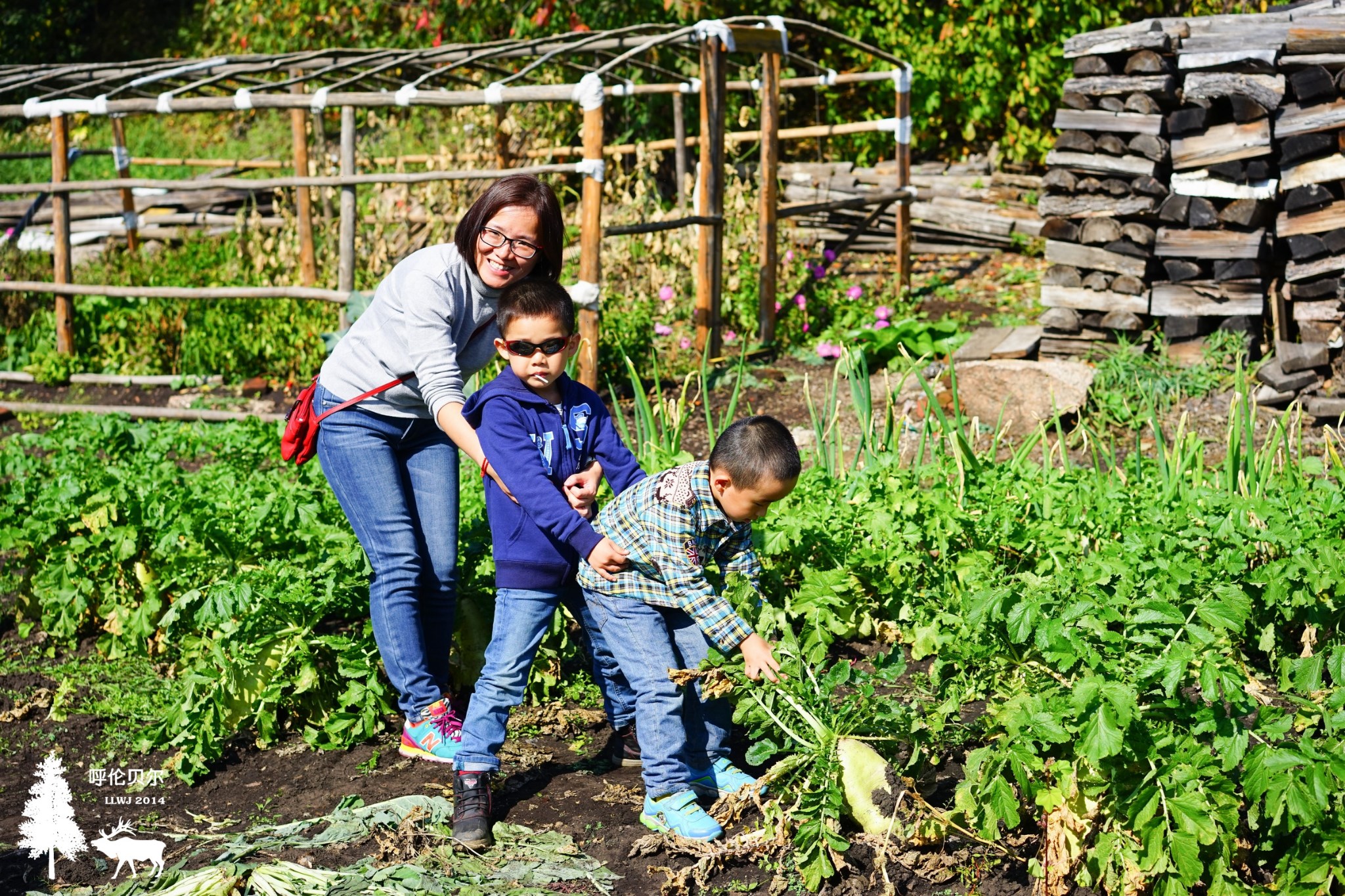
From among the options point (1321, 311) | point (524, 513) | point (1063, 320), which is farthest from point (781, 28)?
point (524, 513)

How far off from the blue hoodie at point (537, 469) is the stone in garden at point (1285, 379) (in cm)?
446

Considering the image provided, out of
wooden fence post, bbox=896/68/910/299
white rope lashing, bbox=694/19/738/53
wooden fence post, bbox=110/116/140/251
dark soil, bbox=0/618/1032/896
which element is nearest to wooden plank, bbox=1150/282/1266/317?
wooden fence post, bbox=896/68/910/299

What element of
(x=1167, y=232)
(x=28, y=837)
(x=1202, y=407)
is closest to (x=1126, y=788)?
(x=28, y=837)

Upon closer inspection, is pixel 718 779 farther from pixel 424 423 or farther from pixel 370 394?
pixel 370 394

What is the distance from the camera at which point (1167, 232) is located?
22.3 ft

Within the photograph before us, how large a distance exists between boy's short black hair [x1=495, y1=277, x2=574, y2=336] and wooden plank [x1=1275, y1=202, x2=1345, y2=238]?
498 centimetres

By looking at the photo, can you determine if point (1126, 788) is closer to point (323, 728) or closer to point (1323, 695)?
point (1323, 695)

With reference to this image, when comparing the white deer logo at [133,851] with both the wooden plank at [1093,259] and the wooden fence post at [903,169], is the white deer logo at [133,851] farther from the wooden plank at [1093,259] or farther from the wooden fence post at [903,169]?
the wooden fence post at [903,169]

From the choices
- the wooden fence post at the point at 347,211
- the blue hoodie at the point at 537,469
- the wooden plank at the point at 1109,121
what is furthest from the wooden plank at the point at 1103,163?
the blue hoodie at the point at 537,469

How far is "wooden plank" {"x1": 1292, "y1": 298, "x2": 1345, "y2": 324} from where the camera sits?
622 centimetres

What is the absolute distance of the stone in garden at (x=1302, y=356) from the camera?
608 cm

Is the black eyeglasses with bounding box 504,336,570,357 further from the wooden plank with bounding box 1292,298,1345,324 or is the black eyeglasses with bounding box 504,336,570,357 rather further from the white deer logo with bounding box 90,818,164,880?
the wooden plank with bounding box 1292,298,1345,324

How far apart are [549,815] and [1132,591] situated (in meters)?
1.47

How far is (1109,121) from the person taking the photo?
22.6ft
